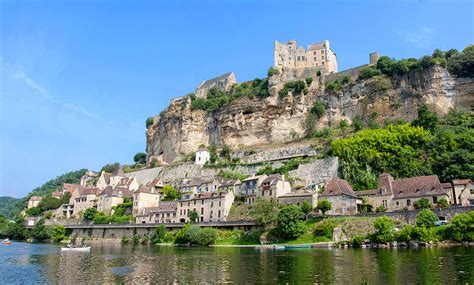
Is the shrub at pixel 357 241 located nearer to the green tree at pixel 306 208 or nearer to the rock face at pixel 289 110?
the green tree at pixel 306 208

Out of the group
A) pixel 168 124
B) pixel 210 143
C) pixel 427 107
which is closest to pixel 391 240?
pixel 427 107

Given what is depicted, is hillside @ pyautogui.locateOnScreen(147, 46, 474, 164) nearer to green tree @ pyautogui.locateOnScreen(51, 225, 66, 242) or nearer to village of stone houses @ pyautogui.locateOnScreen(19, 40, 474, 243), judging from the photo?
village of stone houses @ pyautogui.locateOnScreen(19, 40, 474, 243)

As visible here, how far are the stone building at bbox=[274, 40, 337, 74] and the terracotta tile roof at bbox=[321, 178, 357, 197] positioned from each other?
2010 inches

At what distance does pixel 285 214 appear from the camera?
49.4m

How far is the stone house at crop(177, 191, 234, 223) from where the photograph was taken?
6231 cm

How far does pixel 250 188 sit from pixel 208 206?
6.96m

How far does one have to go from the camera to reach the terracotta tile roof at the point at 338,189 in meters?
53.1

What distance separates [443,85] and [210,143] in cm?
4822

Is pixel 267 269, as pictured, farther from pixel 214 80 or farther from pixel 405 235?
pixel 214 80

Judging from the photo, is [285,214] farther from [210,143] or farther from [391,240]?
[210,143]

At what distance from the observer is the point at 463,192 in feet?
162

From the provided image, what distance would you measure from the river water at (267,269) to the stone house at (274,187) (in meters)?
20.6

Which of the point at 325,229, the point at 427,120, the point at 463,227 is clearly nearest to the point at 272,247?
the point at 325,229

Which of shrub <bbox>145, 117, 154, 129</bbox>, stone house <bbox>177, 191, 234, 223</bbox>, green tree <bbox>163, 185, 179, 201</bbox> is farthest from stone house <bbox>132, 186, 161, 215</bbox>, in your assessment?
shrub <bbox>145, 117, 154, 129</bbox>
